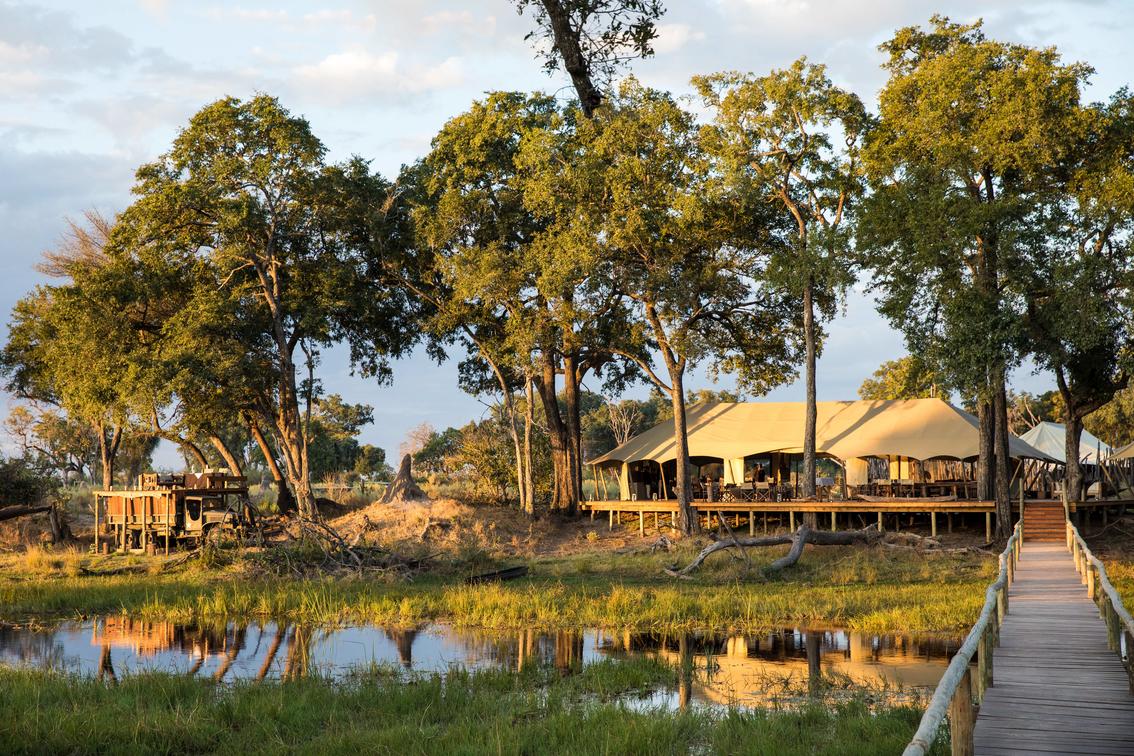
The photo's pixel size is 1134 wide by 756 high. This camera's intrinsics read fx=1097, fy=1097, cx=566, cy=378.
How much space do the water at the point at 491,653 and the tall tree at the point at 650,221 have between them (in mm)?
15670

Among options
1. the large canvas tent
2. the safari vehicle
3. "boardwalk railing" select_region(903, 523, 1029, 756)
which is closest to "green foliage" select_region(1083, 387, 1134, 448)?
the large canvas tent

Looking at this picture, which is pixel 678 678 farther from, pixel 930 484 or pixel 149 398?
pixel 149 398

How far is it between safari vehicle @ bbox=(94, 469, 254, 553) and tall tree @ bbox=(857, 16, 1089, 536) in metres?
17.5

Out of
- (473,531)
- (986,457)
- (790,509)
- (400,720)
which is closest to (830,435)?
(790,509)

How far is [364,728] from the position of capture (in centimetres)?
983

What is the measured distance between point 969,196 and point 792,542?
9364 mm

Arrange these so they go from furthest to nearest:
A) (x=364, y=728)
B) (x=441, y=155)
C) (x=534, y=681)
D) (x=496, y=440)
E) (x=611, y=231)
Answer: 1. (x=496, y=440)
2. (x=441, y=155)
3. (x=611, y=231)
4. (x=534, y=681)
5. (x=364, y=728)

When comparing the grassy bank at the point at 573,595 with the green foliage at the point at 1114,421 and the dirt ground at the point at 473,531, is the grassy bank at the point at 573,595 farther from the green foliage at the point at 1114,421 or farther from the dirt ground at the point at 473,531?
the green foliage at the point at 1114,421

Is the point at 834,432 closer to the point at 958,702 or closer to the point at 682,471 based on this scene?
the point at 682,471

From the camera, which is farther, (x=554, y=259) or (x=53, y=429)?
(x=53, y=429)

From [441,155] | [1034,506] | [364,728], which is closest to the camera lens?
[364,728]

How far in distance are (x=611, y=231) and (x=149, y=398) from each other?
13.9 m

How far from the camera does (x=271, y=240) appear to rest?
3300cm

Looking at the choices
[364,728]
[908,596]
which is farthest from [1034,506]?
[364,728]
